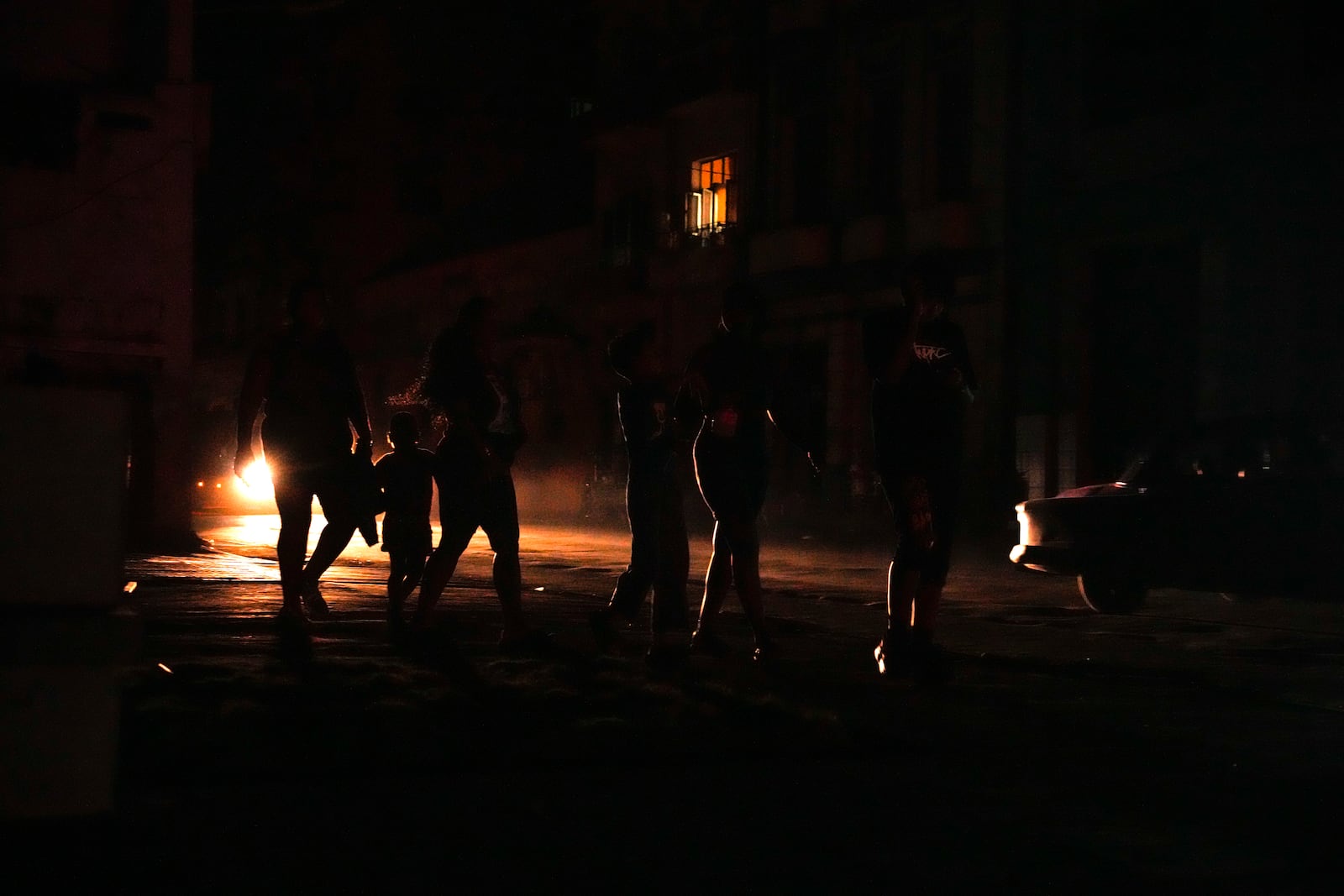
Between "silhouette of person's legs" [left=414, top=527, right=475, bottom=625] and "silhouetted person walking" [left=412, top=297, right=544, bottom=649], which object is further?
"silhouette of person's legs" [left=414, top=527, right=475, bottom=625]

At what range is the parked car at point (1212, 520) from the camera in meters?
11.6

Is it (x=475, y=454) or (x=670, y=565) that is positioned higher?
(x=475, y=454)

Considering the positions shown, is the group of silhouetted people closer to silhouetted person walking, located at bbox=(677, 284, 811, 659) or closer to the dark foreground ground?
silhouetted person walking, located at bbox=(677, 284, 811, 659)

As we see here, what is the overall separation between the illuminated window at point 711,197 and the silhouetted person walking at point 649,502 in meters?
23.8

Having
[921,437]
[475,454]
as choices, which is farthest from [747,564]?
[475,454]

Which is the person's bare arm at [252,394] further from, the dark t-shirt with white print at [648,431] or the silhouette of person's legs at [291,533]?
the dark t-shirt with white print at [648,431]

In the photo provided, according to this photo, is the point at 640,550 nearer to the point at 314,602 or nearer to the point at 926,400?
the point at 926,400

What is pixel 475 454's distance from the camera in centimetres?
876

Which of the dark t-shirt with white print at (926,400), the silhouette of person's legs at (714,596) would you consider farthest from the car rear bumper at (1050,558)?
the dark t-shirt with white print at (926,400)

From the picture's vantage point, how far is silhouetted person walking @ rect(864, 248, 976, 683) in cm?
757

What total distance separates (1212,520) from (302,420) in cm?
619

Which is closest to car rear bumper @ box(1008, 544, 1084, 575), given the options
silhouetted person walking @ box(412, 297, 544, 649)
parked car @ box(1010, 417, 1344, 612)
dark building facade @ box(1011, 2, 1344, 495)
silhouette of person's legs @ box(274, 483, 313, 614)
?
parked car @ box(1010, 417, 1344, 612)

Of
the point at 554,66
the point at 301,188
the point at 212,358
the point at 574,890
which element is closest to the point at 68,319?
the point at 574,890

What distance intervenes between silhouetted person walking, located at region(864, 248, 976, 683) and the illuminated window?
81.3 feet
